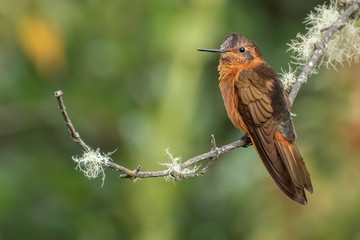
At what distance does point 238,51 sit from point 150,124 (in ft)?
3.61

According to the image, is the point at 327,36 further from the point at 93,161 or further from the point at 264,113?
the point at 93,161

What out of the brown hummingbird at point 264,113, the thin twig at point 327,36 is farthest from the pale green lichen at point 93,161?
the thin twig at point 327,36

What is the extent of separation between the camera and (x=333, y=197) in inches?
213

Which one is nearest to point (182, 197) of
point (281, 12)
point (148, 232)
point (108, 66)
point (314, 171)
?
point (148, 232)

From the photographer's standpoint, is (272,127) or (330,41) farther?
(330,41)

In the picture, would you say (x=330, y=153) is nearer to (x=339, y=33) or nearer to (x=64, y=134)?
(x=339, y=33)

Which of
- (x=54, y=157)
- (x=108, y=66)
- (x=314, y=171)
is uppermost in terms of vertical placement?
(x=108, y=66)

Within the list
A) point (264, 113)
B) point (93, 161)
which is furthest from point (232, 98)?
point (93, 161)

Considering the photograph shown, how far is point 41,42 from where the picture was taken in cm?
600

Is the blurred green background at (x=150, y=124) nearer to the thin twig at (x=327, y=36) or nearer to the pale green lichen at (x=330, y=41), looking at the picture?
the pale green lichen at (x=330, y=41)

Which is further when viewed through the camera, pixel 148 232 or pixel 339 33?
pixel 148 232

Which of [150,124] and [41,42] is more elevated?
[41,42]

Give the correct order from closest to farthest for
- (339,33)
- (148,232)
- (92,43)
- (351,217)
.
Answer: (339,33) < (351,217) < (148,232) < (92,43)

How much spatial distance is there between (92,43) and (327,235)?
269 cm
